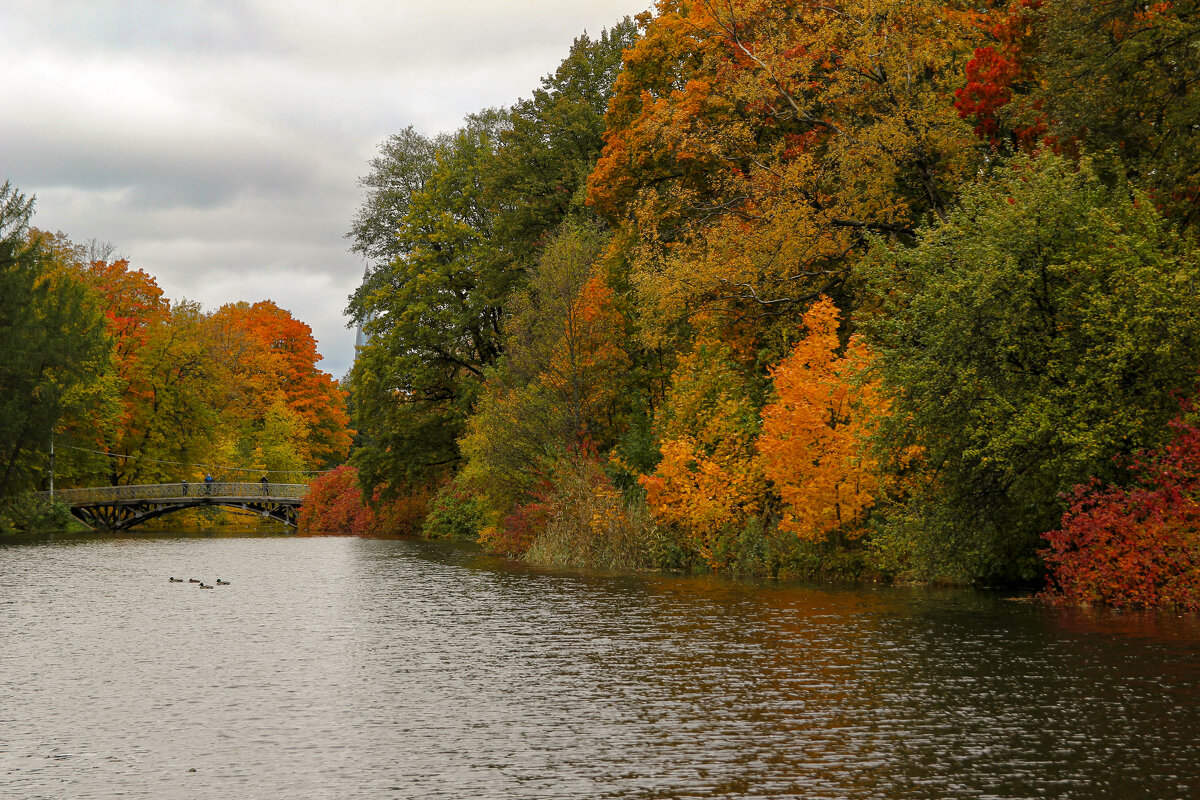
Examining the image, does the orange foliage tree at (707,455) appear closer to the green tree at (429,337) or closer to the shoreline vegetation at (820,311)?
the shoreline vegetation at (820,311)

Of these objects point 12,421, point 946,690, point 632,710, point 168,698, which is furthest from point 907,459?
point 12,421

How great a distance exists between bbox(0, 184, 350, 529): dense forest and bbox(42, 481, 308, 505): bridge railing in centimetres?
124

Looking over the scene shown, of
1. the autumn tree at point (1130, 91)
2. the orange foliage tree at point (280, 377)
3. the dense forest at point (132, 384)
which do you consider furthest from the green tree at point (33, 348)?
the autumn tree at point (1130, 91)

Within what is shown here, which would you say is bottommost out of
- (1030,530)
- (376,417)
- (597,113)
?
(1030,530)

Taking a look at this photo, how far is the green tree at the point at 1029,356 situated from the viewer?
18.9m

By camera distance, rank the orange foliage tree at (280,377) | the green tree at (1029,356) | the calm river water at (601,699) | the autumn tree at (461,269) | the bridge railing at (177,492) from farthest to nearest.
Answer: the orange foliage tree at (280,377)
the bridge railing at (177,492)
the autumn tree at (461,269)
the green tree at (1029,356)
the calm river water at (601,699)

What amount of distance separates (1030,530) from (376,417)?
34967 millimetres

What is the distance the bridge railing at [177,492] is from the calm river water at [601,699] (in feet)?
145

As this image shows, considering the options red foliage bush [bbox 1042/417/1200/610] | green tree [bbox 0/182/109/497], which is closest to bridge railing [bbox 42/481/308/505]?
green tree [bbox 0/182/109/497]

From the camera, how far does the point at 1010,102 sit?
26.7 metres

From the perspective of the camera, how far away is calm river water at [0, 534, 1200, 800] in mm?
8453

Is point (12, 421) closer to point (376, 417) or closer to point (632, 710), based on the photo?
point (376, 417)

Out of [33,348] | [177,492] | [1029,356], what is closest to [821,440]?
[1029,356]

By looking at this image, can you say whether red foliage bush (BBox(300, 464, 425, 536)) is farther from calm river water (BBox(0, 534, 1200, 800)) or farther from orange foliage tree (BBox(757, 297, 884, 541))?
calm river water (BBox(0, 534, 1200, 800))
